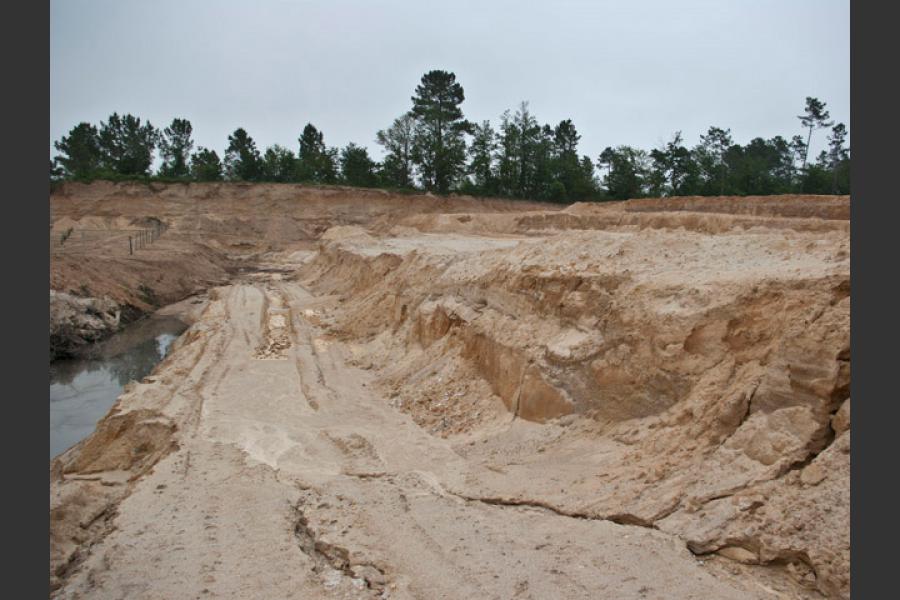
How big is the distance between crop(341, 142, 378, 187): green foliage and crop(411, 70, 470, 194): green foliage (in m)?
3.99

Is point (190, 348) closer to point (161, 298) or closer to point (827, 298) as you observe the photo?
point (161, 298)

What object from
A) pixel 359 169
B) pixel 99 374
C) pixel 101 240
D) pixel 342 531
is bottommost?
pixel 99 374

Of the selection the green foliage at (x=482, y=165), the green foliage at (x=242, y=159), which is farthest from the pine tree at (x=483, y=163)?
the green foliage at (x=242, y=159)

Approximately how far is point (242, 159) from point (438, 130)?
15.6 metres

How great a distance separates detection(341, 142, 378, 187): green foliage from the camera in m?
47.8

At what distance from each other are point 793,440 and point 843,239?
2601 mm

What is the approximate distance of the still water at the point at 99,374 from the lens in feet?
35.6

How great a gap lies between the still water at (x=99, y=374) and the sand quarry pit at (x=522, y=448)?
5.92 feet

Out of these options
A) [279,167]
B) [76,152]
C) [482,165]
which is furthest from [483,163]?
[76,152]

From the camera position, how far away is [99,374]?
14445 millimetres

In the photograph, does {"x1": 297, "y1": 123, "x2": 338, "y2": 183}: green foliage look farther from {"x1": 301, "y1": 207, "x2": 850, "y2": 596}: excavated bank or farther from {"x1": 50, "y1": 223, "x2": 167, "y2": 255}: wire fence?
{"x1": 301, "y1": 207, "x2": 850, "y2": 596}: excavated bank

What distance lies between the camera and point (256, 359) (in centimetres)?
1212

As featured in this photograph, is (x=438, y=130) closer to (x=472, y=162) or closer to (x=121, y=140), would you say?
(x=472, y=162)

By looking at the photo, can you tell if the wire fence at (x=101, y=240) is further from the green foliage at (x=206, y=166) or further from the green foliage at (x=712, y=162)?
the green foliage at (x=712, y=162)
